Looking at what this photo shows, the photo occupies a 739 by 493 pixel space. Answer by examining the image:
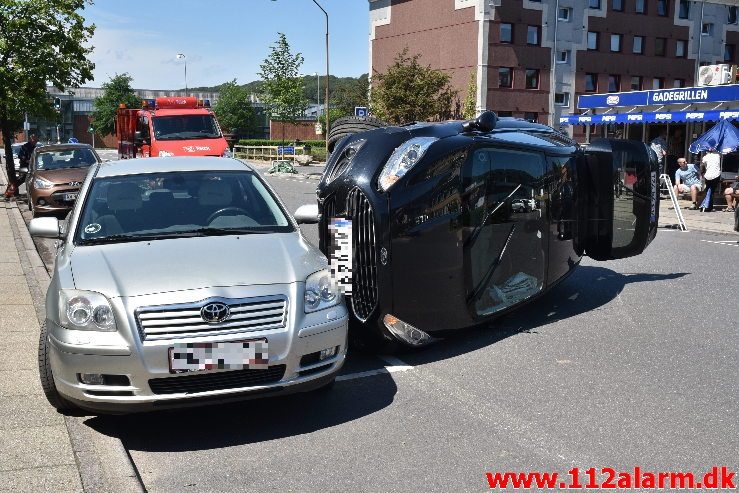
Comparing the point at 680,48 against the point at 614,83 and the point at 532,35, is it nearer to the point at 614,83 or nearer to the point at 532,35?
the point at 614,83

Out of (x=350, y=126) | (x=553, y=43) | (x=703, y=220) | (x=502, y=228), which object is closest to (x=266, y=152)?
(x=553, y=43)

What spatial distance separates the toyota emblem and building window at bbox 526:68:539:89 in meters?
49.9

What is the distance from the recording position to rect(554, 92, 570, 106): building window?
53.2m

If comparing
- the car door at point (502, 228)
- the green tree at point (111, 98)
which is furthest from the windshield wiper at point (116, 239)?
the green tree at point (111, 98)

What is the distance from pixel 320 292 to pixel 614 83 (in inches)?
2169

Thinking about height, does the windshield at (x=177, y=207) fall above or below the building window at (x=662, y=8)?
below

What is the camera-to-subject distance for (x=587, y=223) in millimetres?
8039

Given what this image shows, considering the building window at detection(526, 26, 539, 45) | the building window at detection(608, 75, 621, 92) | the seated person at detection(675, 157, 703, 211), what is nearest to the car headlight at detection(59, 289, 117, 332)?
the seated person at detection(675, 157, 703, 211)

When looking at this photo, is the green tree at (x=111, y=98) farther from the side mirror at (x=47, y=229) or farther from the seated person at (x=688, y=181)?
the side mirror at (x=47, y=229)

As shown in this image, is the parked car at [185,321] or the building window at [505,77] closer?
the parked car at [185,321]

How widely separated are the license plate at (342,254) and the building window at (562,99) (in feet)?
163

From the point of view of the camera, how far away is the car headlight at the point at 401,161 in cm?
600

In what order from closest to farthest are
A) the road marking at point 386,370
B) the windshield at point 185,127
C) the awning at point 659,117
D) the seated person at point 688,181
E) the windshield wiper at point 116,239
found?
the windshield wiper at point 116,239, the road marking at point 386,370, the windshield at point 185,127, the seated person at point 688,181, the awning at point 659,117

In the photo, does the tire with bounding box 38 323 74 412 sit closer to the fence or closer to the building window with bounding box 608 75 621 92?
the fence
